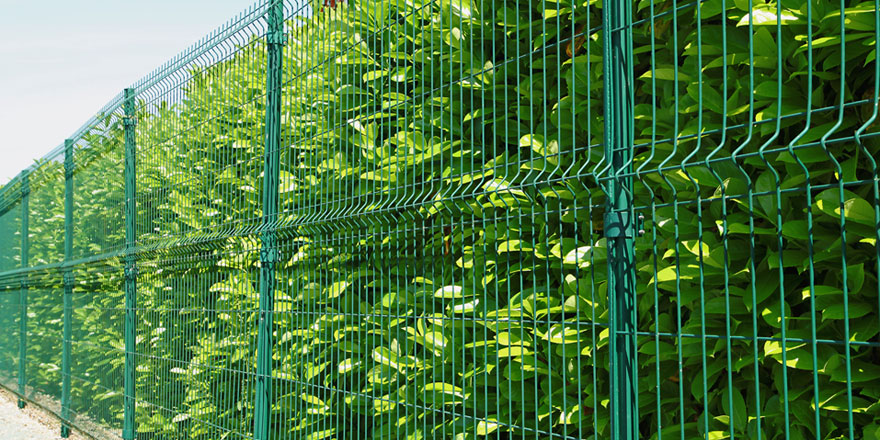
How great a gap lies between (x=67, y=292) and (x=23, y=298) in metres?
3.99

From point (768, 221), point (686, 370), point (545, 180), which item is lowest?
point (686, 370)

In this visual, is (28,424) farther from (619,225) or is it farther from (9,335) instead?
(619,225)

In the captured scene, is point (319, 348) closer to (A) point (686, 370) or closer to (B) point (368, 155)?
Result: (B) point (368, 155)

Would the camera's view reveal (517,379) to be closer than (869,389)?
No

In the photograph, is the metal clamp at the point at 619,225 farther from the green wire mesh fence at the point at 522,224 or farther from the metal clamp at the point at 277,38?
the metal clamp at the point at 277,38

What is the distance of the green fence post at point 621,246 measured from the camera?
259 centimetres

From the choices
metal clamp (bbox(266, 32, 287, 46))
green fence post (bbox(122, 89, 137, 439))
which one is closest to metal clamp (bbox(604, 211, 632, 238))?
metal clamp (bbox(266, 32, 287, 46))

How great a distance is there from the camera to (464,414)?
3.33 meters

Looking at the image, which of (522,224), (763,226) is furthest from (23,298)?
(763,226)

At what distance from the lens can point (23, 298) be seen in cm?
1305

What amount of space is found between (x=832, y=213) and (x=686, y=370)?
77 cm

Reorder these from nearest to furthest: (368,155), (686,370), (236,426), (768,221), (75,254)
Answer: (768,221)
(686,370)
(368,155)
(236,426)
(75,254)

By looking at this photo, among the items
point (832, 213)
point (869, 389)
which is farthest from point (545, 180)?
point (869, 389)

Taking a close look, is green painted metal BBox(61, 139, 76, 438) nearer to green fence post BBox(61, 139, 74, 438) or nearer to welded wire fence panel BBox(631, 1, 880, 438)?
green fence post BBox(61, 139, 74, 438)
